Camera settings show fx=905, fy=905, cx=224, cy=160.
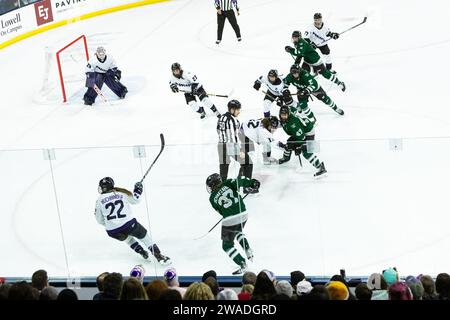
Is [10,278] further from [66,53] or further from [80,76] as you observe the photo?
[66,53]

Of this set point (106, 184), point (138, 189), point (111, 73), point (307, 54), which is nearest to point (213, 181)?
point (138, 189)

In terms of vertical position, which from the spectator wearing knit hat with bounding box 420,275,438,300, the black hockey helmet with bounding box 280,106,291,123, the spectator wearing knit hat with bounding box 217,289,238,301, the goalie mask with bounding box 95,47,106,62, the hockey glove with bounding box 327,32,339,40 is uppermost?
the goalie mask with bounding box 95,47,106,62

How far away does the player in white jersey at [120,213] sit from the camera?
266 inches

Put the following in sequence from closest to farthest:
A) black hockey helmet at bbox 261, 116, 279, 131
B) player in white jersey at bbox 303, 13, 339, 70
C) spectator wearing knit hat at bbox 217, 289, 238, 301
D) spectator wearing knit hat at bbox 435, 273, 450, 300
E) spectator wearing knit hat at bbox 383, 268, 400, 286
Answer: spectator wearing knit hat at bbox 217, 289, 238, 301
spectator wearing knit hat at bbox 435, 273, 450, 300
spectator wearing knit hat at bbox 383, 268, 400, 286
black hockey helmet at bbox 261, 116, 279, 131
player in white jersey at bbox 303, 13, 339, 70

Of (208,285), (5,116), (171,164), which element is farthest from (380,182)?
(5,116)

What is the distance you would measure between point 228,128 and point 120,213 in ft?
5.35

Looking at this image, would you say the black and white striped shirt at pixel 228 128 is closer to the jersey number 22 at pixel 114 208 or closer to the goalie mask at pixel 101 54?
the jersey number 22 at pixel 114 208

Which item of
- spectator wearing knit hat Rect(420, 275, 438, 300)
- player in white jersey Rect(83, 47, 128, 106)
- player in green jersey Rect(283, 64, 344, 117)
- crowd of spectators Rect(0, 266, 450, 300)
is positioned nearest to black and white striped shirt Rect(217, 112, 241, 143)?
player in green jersey Rect(283, 64, 344, 117)

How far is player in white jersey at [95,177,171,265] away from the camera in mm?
6750

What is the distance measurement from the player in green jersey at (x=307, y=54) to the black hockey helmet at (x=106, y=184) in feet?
13.2

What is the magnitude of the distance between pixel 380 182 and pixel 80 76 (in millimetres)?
6768

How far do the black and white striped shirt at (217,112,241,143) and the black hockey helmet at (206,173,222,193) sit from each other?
1.34 m

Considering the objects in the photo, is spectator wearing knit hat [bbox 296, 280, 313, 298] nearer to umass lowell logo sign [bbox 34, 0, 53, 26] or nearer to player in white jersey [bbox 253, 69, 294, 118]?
player in white jersey [bbox 253, 69, 294, 118]

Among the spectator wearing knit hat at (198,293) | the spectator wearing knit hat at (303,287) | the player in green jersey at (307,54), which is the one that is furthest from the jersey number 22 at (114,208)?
the player in green jersey at (307,54)
